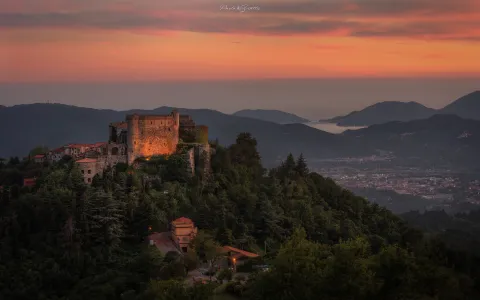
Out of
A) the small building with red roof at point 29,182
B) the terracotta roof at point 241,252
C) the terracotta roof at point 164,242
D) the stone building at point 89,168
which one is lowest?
the terracotta roof at point 241,252

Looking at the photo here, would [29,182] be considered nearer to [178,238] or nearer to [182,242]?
[178,238]

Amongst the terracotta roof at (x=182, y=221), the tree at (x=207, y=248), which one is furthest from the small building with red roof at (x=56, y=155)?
the tree at (x=207, y=248)

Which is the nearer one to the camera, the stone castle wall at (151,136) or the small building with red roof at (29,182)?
the small building with red roof at (29,182)

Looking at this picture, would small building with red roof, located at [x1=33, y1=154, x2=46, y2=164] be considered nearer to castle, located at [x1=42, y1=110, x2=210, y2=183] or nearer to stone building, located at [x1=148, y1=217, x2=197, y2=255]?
castle, located at [x1=42, y1=110, x2=210, y2=183]

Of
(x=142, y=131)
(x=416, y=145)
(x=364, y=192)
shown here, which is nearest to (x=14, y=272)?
(x=142, y=131)

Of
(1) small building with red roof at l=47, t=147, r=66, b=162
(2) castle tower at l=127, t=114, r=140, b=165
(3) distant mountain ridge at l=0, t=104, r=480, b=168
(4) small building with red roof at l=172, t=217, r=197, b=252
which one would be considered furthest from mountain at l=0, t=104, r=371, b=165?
(4) small building with red roof at l=172, t=217, r=197, b=252

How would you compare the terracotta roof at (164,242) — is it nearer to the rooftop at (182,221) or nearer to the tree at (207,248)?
the rooftop at (182,221)

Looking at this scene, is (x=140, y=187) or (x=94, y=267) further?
(x=140, y=187)

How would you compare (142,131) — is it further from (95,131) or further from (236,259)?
(95,131)
